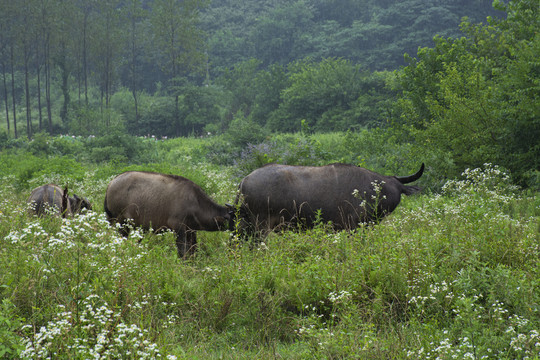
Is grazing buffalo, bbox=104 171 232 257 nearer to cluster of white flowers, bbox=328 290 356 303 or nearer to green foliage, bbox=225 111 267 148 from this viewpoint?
cluster of white flowers, bbox=328 290 356 303

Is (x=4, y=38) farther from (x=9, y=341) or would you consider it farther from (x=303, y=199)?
(x=9, y=341)

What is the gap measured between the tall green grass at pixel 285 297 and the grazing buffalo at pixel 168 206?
1229mm

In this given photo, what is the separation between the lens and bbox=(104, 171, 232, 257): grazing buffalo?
696 cm

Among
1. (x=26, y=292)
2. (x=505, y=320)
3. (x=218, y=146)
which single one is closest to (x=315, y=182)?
(x=505, y=320)

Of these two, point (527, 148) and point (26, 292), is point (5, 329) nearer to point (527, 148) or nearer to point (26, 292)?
point (26, 292)

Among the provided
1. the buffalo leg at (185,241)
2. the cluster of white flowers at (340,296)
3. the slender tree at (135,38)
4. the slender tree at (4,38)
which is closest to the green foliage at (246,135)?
the buffalo leg at (185,241)

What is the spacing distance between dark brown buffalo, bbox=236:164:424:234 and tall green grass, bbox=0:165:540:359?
112cm

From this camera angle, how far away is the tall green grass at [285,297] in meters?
3.50

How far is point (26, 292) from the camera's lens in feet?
13.7

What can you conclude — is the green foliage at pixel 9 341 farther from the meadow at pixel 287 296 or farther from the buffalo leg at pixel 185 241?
the buffalo leg at pixel 185 241

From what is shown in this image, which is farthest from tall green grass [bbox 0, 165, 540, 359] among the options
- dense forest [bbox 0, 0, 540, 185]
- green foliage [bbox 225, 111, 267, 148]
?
green foliage [bbox 225, 111, 267, 148]

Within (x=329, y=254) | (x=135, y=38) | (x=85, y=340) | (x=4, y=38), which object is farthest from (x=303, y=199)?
(x=135, y=38)

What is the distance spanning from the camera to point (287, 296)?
4.64 m

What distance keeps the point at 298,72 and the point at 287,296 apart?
45161mm
